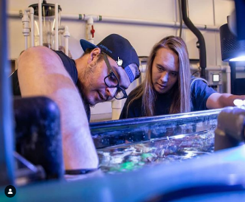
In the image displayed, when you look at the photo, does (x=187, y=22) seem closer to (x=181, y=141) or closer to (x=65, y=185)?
(x=181, y=141)

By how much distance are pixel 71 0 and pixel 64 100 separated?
6.35 ft

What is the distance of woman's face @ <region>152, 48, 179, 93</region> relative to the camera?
1.46m

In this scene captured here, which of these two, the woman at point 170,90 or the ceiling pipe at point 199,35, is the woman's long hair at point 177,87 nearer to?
Answer: the woman at point 170,90

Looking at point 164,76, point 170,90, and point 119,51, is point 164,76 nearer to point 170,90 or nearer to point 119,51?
point 170,90

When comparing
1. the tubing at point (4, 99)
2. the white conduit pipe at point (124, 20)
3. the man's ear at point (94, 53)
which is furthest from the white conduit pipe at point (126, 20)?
the tubing at point (4, 99)

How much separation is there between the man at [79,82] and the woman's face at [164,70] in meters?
0.30

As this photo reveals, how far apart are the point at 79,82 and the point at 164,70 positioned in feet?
1.95

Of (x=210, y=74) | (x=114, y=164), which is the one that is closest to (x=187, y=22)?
(x=210, y=74)

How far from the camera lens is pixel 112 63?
1.09 m

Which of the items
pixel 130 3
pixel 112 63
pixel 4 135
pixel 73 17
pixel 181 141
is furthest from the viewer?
pixel 130 3

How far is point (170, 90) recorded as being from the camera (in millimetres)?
1562

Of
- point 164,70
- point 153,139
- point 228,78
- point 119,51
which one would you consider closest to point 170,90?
point 164,70

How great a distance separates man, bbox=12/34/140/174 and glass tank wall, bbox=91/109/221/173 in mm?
172

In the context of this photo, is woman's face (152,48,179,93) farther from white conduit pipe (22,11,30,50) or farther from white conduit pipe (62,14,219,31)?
white conduit pipe (22,11,30,50)
